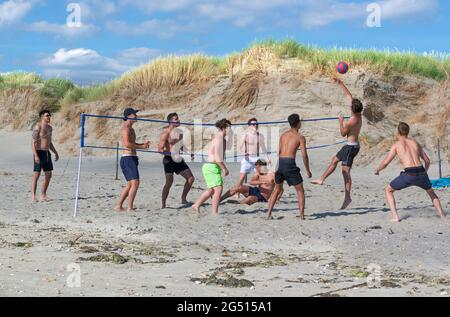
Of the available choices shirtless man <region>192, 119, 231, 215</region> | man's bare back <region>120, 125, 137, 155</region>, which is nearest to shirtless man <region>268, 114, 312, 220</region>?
shirtless man <region>192, 119, 231, 215</region>

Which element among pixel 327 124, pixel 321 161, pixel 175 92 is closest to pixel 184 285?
pixel 321 161

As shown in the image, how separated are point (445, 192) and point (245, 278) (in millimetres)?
8674

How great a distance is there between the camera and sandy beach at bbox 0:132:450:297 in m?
7.00

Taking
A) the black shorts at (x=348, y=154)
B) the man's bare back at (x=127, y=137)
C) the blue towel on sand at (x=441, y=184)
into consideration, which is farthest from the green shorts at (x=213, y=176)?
the blue towel on sand at (x=441, y=184)

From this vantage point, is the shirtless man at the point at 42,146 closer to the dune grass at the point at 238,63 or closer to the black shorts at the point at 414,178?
the black shorts at the point at 414,178

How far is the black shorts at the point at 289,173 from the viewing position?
11.2 meters

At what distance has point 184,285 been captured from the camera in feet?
23.1

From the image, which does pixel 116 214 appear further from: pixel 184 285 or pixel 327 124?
pixel 327 124

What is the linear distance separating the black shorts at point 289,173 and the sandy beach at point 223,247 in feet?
2.06

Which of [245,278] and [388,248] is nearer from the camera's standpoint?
[245,278]

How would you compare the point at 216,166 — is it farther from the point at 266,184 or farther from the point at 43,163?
the point at 43,163

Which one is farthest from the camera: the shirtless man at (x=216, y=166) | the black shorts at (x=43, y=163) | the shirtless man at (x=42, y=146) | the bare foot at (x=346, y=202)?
the black shorts at (x=43, y=163)

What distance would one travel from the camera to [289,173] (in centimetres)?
1122

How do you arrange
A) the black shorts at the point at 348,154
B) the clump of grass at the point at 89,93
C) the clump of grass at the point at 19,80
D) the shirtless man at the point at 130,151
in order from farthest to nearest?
1. the clump of grass at the point at 19,80
2. the clump of grass at the point at 89,93
3. the black shorts at the point at 348,154
4. the shirtless man at the point at 130,151
